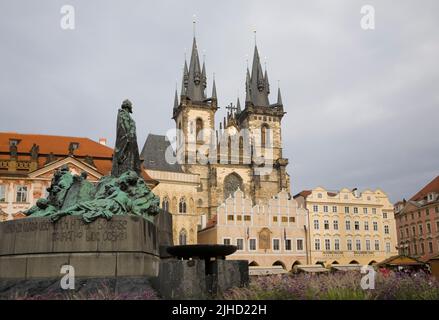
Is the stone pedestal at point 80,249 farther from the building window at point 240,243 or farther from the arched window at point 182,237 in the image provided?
the arched window at point 182,237

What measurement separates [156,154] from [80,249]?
42.2m

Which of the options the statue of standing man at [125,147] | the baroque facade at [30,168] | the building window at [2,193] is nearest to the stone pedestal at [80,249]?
the statue of standing man at [125,147]

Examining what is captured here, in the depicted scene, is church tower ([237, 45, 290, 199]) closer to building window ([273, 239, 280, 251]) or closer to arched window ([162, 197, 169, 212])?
building window ([273, 239, 280, 251])

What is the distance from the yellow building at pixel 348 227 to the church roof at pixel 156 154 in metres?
14.6

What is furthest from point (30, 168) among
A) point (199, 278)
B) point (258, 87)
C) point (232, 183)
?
point (258, 87)

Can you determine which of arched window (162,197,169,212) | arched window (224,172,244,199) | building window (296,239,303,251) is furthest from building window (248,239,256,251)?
arched window (224,172,244,199)

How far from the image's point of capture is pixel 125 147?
12039 millimetres

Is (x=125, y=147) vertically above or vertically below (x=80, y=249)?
above

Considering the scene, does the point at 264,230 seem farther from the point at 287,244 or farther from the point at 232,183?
the point at 232,183

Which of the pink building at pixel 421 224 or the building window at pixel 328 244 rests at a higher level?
the pink building at pixel 421 224

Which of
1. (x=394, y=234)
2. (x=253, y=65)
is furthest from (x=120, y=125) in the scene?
(x=253, y=65)

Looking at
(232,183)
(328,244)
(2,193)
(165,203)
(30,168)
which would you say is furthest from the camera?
(232,183)

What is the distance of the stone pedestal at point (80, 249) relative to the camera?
9531mm

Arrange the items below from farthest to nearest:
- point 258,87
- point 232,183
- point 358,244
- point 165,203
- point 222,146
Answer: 1. point 258,87
2. point 222,146
3. point 232,183
4. point 358,244
5. point 165,203
